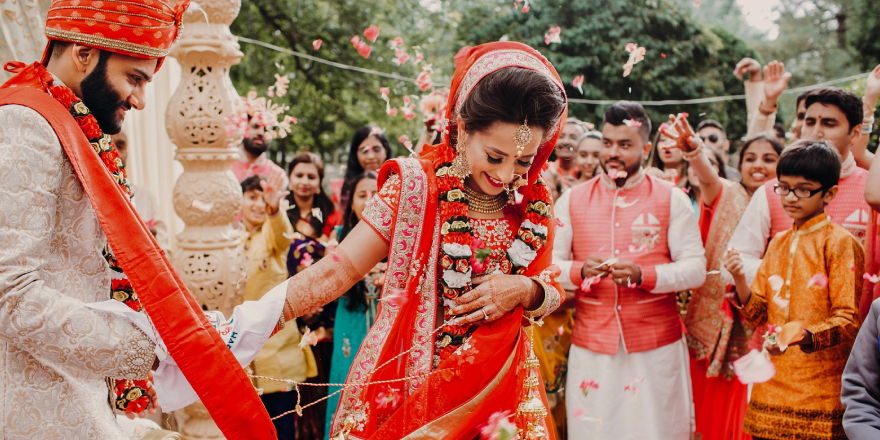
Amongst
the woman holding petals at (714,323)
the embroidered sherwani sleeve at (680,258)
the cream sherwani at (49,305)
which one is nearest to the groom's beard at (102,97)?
the cream sherwani at (49,305)

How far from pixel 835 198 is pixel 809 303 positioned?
31.8 inches

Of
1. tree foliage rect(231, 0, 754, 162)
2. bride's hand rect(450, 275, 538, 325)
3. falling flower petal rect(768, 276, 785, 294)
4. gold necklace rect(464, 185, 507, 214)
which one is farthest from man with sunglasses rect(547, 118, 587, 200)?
tree foliage rect(231, 0, 754, 162)

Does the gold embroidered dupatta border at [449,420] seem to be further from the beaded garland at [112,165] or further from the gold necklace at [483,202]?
the beaded garland at [112,165]

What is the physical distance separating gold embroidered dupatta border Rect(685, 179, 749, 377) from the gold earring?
2496 millimetres

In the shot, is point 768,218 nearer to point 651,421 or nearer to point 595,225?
point 595,225

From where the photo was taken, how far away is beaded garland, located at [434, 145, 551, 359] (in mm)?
2395

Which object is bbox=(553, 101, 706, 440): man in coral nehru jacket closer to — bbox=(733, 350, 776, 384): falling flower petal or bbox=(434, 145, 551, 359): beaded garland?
bbox=(733, 350, 776, 384): falling flower petal

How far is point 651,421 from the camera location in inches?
154

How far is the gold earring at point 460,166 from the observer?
243 centimetres

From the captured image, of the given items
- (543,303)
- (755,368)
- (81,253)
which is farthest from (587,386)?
(81,253)

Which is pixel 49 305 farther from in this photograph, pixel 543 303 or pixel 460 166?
pixel 543 303

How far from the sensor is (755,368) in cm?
348

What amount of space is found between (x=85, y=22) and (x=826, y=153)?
129 inches

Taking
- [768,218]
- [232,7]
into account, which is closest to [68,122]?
[232,7]
